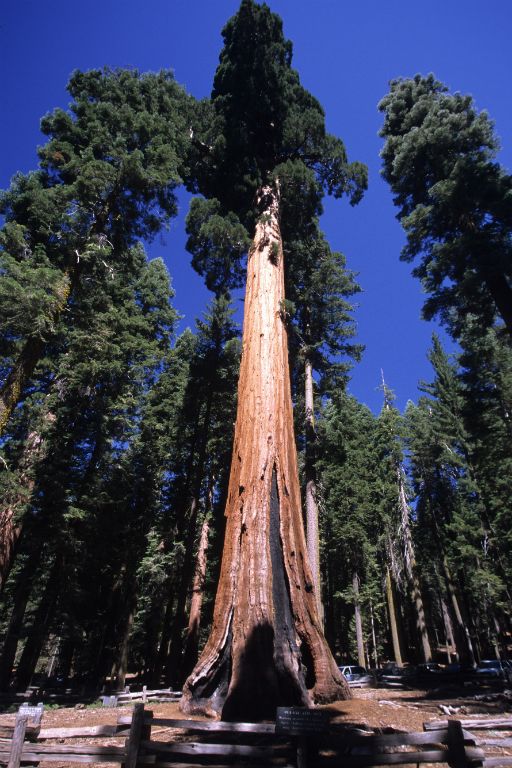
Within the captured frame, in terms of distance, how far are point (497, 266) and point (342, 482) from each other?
1517 centimetres

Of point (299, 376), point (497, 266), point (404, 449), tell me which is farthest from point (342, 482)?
point (497, 266)

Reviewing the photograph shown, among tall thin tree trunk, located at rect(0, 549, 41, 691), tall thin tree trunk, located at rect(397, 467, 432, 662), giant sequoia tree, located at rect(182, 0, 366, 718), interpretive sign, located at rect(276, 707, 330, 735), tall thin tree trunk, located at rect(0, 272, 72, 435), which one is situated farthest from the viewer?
tall thin tree trunk, located at rect(397, 467, 432, 662)

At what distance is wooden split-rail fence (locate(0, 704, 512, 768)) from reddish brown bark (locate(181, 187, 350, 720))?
89 cm

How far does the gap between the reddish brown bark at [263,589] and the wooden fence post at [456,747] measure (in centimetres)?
206

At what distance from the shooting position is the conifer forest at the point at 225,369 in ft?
22.0

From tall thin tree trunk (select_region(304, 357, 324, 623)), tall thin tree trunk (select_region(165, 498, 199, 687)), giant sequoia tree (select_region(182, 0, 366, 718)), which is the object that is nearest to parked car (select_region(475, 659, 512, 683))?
tall thin tree trunk (select_region(304, 357, 324, 623))

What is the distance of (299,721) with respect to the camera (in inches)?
132

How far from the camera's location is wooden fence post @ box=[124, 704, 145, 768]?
3773mm

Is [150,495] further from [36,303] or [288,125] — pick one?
[288,125]

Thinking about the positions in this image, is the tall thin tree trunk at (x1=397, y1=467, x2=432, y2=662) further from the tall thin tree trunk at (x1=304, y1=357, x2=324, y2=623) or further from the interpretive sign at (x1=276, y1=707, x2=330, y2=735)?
the interpretive sign at (x1=276, y1=707, x2=330, y2=735)

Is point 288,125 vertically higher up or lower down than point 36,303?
higher up

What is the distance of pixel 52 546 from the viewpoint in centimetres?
1242

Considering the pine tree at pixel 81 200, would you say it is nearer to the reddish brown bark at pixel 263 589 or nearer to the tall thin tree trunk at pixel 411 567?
the reddish brown bark at pixel 263 589

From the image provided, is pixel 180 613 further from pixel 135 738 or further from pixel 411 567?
pixel 411 567
